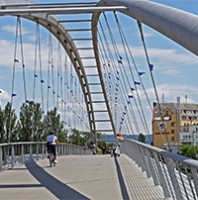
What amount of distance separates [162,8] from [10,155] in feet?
27.9

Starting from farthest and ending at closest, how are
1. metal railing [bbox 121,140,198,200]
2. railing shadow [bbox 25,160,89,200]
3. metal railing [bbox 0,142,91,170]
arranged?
metal railing [bbox 0,142,91,170] → railing shadow [bbox 25,160,89,200] → metal railing [bbox 121,140,198,200]

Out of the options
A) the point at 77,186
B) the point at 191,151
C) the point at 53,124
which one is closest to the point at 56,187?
the point at 77,186

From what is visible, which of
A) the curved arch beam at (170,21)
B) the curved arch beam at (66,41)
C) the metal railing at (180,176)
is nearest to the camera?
the metal railing at (180,176)

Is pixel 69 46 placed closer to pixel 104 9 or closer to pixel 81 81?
pixel 81 81

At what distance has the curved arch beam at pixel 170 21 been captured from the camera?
7441mm

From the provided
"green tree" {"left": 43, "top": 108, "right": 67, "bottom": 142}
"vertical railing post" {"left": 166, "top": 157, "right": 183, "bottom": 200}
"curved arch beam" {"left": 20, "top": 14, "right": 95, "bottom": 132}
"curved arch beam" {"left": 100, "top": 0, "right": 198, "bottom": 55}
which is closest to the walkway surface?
"vertical railing post" {"left": 166, "top": 157, "right": 183, "bottom": 200}

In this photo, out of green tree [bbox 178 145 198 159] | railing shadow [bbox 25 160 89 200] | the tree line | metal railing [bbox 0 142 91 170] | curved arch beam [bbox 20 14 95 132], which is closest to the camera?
railing shadow [bbox 25 160 89 200]

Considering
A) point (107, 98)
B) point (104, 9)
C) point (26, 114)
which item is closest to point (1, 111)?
point (26, 114)

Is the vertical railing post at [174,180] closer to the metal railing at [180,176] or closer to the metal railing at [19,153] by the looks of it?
the metal railing at [180,176]

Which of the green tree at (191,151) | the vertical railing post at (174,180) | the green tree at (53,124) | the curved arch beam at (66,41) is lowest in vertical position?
Result: the vertical railing post at (174,180)

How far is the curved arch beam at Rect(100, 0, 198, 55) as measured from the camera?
7.44 meters

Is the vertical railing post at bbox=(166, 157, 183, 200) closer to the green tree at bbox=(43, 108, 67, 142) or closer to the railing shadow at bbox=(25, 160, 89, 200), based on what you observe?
the railing shadow at bbox=(25, 160, 89, 200)

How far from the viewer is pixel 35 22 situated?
2445 cm

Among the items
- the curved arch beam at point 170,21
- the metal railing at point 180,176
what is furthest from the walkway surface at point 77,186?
the curved arch beam at point 170,21
